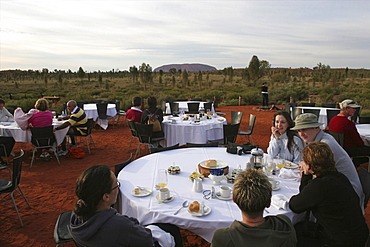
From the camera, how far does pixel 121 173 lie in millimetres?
3221

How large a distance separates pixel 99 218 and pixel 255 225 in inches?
41.5

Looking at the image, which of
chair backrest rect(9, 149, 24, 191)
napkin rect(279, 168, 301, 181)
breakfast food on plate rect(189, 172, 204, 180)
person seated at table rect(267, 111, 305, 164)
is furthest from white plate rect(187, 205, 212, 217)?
chair backrest rect(9, 149, 24, 191)

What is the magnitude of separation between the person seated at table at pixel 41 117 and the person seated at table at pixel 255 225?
20.1 feet

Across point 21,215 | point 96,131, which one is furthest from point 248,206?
point 96,131

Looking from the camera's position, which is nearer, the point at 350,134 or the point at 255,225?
the point at 255,225

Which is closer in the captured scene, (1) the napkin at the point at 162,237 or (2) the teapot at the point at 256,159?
(1) the napkin at the point at 162,237

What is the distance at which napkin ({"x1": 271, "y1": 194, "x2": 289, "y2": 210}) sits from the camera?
88.6 inches

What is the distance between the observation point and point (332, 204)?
77.5 inches

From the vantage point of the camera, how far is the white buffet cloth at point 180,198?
2.16m

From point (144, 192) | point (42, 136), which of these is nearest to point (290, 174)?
point (144, 192)

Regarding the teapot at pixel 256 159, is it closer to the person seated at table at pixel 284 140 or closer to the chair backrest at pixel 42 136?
the person seated at table at pixel 284 140

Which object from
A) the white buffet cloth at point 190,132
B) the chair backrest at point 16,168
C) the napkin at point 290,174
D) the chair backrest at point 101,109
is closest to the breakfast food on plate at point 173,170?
the napkin at point 290,174

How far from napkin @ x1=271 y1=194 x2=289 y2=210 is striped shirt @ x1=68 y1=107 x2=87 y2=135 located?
6.03 m

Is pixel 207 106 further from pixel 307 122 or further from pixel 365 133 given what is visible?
pixel 307 122
